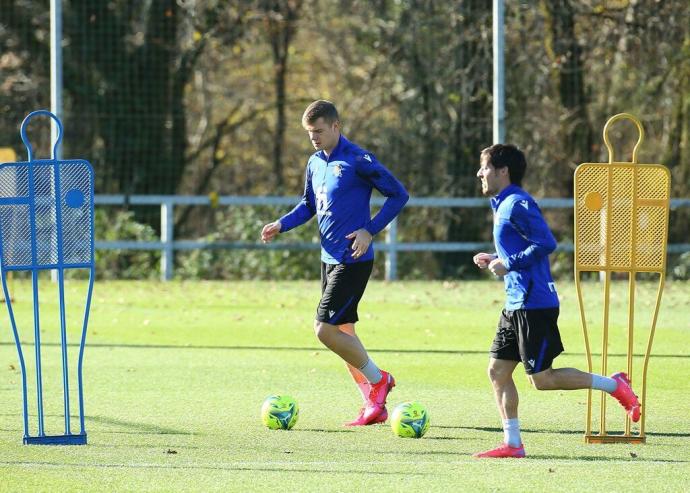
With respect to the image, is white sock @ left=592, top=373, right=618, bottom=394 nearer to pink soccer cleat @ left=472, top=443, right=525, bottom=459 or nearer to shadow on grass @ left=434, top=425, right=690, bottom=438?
pink soccer cleat @ left=472, top=443, right=525, bottom=459

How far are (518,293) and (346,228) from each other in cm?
165

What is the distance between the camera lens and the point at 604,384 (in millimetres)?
7121

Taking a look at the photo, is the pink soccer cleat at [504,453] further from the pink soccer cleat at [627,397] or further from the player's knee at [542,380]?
the pink soccer cleat at [627,397]

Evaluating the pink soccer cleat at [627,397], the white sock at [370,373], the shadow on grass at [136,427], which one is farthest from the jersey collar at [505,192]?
the shadow on grass at [136,427]

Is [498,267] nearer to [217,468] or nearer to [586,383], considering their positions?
[586,383]

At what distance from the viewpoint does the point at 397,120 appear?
25.2 meters

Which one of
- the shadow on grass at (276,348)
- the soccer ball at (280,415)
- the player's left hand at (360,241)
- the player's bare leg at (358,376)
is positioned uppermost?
the player's left hand at (360,241)

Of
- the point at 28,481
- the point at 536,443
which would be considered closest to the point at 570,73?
the point at 536,443

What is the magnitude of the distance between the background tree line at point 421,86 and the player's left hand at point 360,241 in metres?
14.2

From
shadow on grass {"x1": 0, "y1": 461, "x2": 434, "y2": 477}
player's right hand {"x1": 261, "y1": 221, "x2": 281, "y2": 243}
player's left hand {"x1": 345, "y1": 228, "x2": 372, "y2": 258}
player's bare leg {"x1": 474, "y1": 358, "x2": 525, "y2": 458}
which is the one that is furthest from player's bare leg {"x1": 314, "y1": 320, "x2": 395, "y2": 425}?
shadow on grass {"x1": 0, "y1": 461, "x2": 434, "y2": 477}

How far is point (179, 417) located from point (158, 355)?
3.56 meters

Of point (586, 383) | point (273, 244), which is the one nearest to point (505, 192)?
point (586, 383)

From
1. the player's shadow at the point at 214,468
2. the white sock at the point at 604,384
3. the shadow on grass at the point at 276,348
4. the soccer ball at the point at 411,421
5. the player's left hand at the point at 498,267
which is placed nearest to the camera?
the player's shadow at the point at 214,468

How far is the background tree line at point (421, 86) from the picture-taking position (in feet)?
74.1
